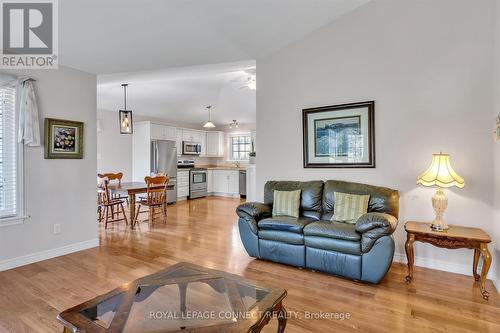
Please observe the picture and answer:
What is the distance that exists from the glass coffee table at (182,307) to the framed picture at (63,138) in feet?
8.69

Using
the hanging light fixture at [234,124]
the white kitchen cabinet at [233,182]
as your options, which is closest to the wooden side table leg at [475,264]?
the white kitchen cabinet at [233,182]

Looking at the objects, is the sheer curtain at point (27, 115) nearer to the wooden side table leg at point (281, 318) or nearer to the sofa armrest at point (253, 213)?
the sofa armrest at point (253, 213)

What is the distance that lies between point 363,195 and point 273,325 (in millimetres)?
1788

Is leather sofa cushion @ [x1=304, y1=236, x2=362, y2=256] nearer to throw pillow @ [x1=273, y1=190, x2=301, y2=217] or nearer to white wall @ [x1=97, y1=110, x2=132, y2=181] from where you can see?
throw pillow @ [x1=273, y1=190, x2=301, y2=217]

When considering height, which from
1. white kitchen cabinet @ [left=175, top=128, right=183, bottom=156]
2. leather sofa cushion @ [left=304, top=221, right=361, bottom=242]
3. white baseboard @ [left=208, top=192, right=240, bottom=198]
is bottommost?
white baseboard @ [left=208, top=192, right=240, bottom=198]

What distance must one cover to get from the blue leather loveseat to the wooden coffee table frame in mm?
248

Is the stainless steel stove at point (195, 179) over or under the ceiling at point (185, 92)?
under

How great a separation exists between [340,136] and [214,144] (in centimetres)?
617

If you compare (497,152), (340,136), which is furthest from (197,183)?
(497,152)

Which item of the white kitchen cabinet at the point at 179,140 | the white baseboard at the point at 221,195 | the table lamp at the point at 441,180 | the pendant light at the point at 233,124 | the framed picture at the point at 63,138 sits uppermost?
the pendant light at the point at 233,124

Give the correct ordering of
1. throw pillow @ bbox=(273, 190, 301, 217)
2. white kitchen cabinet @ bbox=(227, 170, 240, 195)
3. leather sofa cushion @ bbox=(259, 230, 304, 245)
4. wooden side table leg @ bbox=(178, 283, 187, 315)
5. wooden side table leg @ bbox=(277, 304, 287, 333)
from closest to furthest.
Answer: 1. wooden side table leg @ bbox=(277, 304, 287, 333)
2. wooden side table leg @ bbox=(178, 283, 187, 315)
3. leather sofa cushion @ bbox=(259, 230, 304, 245)
4. throw pillow @ bbox=(273, 190, 301, 217)
5. white kitchen cabinet @ bbox=(227, 170, 240, 195)

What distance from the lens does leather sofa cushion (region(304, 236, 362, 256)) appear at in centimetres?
269

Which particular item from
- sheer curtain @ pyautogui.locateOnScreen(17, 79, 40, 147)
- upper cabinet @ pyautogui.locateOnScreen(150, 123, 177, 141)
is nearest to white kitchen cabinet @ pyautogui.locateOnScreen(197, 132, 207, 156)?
upper cabinet @ pyautogui.locateOnScreen(150, 123, 177, 141)

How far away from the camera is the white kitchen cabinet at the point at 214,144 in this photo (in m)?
9.25
